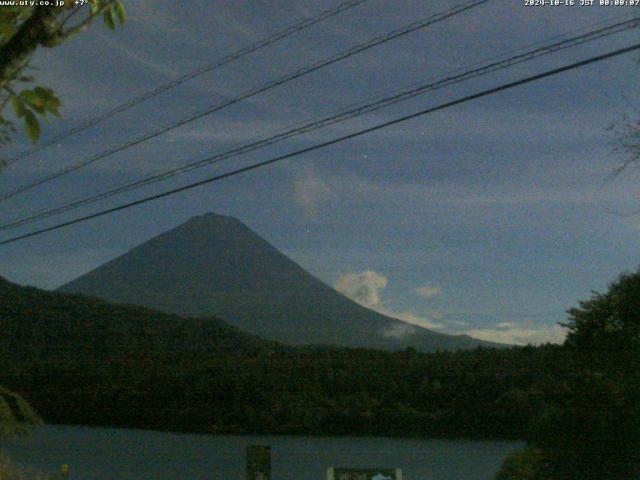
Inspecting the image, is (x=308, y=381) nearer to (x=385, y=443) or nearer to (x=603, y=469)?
(x=385, y=443)

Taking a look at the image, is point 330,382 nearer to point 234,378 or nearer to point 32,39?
point 234,378

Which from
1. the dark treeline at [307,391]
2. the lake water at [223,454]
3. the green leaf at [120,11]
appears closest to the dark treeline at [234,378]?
the dark treeline at [307,391]

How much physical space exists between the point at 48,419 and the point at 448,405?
7404mm

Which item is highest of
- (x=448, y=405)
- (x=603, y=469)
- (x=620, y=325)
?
(x=620, y=325)

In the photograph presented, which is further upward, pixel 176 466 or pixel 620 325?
pixel 620 325

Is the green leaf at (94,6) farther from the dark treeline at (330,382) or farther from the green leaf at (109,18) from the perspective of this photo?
the dark treeline at (330,382)

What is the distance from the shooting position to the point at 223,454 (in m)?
9.75

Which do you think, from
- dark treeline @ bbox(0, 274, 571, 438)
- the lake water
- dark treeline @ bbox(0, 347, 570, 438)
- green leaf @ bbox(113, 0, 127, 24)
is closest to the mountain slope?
dark treeline @ bbox(0, 274, 571, 438)

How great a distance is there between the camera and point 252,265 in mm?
13977

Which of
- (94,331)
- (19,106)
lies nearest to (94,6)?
(19,106)

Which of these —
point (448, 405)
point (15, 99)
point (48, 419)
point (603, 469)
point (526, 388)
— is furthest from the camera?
point (48, 419)

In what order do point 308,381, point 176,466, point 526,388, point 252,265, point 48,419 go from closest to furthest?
point 526,388 < point 308,381 < point 176,466 < point 48,419 < point 252,265

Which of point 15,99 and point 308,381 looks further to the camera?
point 308,381

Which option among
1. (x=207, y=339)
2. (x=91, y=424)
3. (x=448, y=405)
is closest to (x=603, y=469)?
(x=448, y=405)
